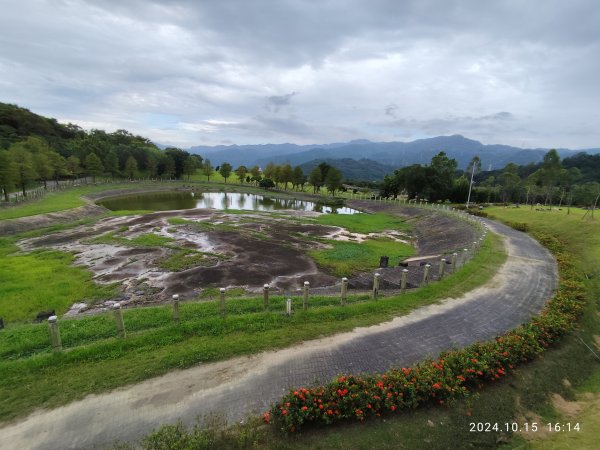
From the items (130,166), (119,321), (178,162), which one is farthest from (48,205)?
(178,162)

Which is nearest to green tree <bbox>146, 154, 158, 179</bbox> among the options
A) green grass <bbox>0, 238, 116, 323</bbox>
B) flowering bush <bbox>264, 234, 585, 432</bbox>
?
green grass <bbox>0, 238, 116, 323</bbox>

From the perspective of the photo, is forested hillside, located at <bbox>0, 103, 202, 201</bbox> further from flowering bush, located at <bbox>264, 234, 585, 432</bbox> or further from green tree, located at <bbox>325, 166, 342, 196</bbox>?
flowering bush, located at <bbox>264, 234, 585, 432</bbox>

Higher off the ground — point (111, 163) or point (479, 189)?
point (111, 163)

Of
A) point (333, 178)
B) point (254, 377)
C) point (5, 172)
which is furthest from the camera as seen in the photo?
point (333, 178)

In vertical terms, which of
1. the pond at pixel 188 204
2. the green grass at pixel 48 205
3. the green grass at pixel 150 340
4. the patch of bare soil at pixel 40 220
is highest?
the green grass at pixel 150 340

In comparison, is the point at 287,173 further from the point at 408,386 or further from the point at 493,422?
the point at 493,422

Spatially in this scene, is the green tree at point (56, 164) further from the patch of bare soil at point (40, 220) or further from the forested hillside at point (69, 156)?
the patch of bare soil at point (40, 220)

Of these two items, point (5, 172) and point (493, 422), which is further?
point (5, 172)

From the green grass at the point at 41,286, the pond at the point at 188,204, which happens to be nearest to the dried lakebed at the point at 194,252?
the green grass at the point at 41,286
